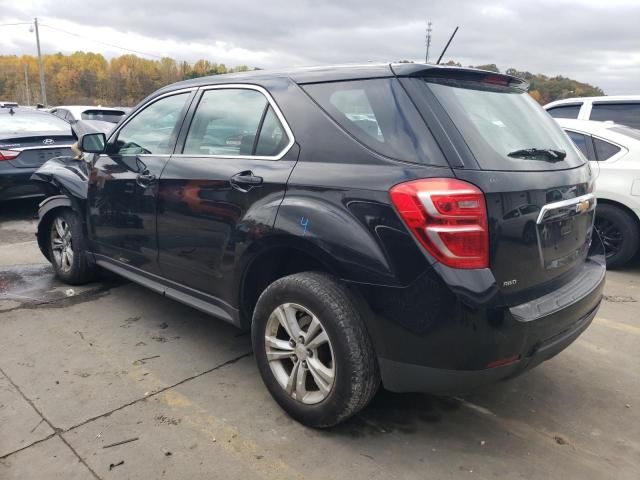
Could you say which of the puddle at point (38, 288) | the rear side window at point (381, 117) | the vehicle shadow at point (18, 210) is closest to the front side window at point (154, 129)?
the rear side window at point (381, 117)

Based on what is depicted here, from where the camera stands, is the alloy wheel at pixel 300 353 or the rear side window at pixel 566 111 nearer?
the alloy wheel at pixel 300 353

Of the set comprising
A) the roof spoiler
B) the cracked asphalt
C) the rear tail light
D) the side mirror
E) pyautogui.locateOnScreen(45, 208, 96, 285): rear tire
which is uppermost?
the roof spoiler

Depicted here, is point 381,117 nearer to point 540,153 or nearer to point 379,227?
point 379,227

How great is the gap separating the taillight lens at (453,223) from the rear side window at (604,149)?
14.0 feet

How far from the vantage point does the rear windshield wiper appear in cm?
246

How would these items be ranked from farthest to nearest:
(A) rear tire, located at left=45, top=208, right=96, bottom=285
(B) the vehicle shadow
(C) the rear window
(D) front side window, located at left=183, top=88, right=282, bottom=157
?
(C) the rear window, (B) the vehicle shadow, (A) rear tire, located at left=45, top=208, right=96, bottom=285, (D) front side window, located at left=183, top=88, right=282, bottom=157

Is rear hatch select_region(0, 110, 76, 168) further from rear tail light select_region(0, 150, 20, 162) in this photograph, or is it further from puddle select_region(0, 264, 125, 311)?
puddle select_region(0, 264, 125, 311)

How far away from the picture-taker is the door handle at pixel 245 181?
2758 millimetres

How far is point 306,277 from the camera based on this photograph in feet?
8.36

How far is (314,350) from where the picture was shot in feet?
8.41

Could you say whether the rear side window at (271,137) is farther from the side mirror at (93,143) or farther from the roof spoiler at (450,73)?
the side mirror at (93,143)

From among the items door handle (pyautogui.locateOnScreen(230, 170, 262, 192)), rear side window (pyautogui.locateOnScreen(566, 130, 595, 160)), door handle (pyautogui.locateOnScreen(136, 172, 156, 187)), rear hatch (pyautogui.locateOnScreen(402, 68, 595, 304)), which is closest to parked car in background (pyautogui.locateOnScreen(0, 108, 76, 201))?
door handle (pyautogui.locateOnScreen(136, 172, 156, 187))

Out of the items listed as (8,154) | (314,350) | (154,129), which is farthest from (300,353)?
(8,154)

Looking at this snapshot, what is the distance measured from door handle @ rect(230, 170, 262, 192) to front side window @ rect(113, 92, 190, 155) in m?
0.80
